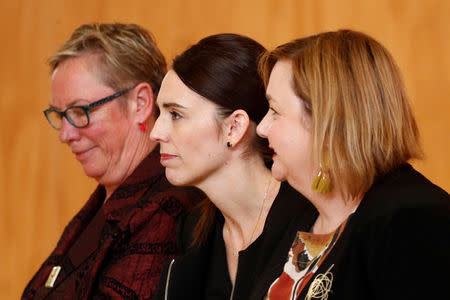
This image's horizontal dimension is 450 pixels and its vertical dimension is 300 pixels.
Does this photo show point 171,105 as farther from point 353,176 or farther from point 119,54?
point 353,176

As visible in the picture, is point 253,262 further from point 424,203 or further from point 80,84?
point 80,84

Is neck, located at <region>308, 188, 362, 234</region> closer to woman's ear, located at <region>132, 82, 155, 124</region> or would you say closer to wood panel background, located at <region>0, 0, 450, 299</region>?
woman's ear, located at <region>132, 82, 155, 124</region>

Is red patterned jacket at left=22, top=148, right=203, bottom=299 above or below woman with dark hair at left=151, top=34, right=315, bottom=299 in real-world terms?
below

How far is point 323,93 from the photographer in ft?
4.79

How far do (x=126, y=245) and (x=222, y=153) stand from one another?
0.43 metres

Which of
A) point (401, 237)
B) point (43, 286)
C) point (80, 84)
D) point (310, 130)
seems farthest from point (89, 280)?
point (401, 237)

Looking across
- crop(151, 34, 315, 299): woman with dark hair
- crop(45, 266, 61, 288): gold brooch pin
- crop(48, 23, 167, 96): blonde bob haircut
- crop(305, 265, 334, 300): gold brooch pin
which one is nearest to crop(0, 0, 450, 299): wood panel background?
crop(48, 23, 167, 96): blonde bob haircut

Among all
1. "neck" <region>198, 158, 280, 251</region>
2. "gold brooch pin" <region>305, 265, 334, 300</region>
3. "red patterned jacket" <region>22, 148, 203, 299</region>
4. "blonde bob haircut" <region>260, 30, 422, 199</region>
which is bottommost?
"red patterned jacket" <region>22, 148, 203, 299</region>

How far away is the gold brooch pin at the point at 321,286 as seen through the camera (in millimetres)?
1362

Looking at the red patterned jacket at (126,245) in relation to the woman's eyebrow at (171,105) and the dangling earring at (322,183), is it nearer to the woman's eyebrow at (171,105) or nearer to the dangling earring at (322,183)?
the woman's eyebrow at (171,105)

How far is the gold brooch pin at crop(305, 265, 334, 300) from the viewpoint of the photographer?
1.36 meters

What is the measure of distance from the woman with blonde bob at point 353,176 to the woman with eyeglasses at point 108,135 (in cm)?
66

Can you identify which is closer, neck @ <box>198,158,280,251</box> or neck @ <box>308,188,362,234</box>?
neck @ <box>308,188,362,234</box>

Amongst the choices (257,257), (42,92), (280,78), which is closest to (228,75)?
(280,78)
